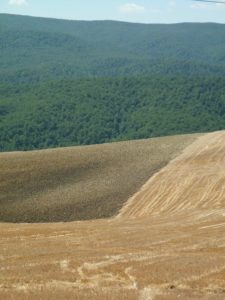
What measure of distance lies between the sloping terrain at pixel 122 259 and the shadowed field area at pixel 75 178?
7670 millimetres

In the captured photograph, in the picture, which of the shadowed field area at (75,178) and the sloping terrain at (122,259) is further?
the shadowed field area at (75,178)

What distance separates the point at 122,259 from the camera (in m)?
23.7

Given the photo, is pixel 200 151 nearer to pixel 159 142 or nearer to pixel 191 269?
pixel 159 142

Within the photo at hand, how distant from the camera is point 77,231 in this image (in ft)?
106

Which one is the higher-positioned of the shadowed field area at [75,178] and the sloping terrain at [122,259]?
the sloping terrain at [122,259]

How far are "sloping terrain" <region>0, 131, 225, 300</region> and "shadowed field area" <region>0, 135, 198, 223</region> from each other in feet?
25.2

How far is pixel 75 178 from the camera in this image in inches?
2128

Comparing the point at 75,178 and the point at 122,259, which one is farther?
the point at 75,178

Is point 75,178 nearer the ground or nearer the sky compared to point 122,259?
nearer the ground

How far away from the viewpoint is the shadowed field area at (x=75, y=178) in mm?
46656

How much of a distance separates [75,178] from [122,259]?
100 feet

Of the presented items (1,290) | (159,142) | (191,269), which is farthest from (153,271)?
(159,142)

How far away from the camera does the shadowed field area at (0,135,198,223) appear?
46.7 m

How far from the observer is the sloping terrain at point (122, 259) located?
19.7 metres
